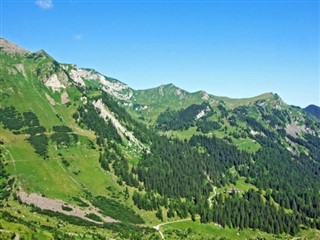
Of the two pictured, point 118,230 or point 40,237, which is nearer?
point 40,237

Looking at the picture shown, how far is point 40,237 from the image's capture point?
116 m

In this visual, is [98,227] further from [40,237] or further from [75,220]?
[40,237]

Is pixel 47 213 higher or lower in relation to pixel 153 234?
higher

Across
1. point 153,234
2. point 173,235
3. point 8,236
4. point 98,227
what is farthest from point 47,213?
point 8,236

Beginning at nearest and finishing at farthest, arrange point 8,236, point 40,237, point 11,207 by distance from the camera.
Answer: point 8,236
point 40,237
point 11,207

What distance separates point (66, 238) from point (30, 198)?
7918 centimetres

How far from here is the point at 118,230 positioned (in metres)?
183

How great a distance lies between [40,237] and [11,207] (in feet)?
226

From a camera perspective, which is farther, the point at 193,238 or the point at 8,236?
the point at 193,238

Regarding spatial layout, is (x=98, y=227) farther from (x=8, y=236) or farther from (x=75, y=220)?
(x=8, y=236)

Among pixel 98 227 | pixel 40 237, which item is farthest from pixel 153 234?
pixel 40 237

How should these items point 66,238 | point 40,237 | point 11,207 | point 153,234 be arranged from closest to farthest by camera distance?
point 40,237
point 66,238
point 11,207
point 153,234

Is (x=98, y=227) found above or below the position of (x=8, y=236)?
below

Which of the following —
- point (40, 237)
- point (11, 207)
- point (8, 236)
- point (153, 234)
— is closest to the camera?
point (8, 236)
